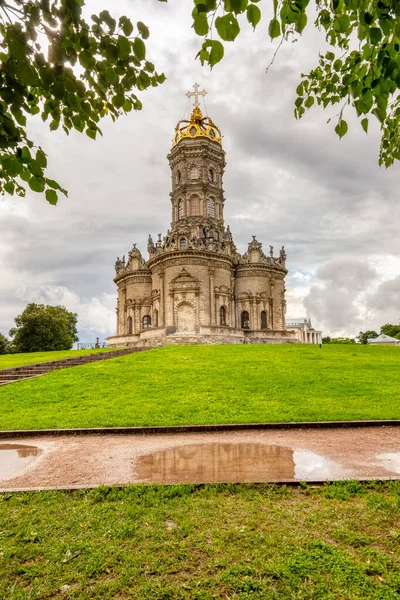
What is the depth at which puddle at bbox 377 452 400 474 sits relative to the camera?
7.11 metres

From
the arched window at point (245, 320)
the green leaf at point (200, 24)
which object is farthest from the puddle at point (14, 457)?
the arched window at point (245, 320)

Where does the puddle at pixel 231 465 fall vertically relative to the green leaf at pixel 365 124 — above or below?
below

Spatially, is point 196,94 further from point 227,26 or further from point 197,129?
point 227,26

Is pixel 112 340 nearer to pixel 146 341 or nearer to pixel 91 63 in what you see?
pixel 146 341

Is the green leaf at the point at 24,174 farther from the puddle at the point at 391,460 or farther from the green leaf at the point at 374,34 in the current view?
the puddle at the point at 391,460

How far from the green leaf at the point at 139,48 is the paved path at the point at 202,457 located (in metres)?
5.97

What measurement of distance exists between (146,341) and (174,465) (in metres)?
32.1

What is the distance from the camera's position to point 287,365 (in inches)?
783

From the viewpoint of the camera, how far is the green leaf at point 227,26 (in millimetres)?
3365

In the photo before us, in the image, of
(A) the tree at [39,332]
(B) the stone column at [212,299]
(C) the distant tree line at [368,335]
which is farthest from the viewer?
(C) the distant tree line at [368,335]

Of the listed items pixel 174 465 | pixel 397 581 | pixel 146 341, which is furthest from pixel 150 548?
pixel 146 341

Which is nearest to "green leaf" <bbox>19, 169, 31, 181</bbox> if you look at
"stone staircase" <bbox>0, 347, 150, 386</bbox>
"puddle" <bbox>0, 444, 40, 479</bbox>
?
"puddle" <bbox>0, 444, 40, 479</bbox>

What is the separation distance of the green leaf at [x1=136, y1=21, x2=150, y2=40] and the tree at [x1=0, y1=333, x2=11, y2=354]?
6565 cm

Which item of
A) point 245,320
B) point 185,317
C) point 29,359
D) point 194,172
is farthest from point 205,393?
point 194,172
